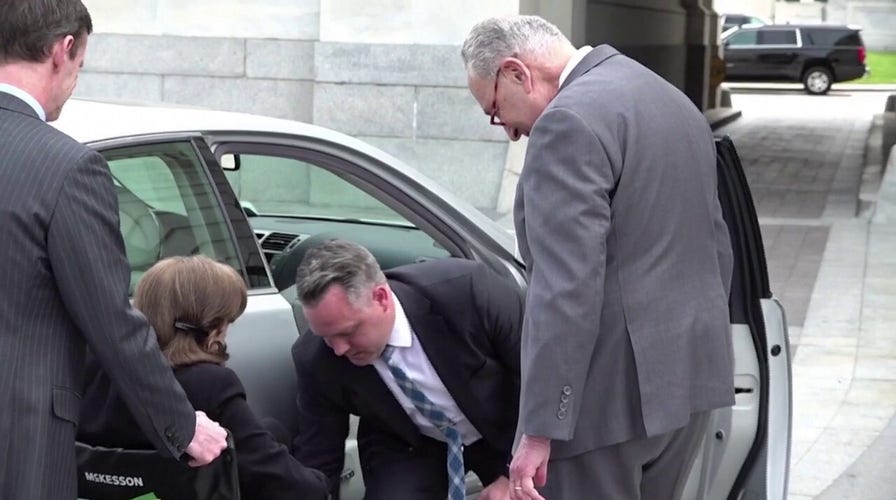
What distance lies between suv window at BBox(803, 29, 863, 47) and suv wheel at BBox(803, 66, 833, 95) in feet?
2.31

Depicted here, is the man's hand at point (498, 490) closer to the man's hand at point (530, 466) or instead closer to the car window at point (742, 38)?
the man's hand at point (530, 466)

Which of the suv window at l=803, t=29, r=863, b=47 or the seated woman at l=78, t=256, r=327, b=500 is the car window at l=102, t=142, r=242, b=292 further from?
the suv window at l=803, t=29, r=863, b=47

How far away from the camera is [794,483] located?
5.55 m

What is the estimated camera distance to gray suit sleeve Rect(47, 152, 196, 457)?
2.55 m

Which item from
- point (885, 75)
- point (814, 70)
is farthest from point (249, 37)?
point (885, 75)

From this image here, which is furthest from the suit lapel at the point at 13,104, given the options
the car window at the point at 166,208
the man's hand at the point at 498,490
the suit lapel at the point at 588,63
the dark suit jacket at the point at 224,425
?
the man's hand at the point at 498,490

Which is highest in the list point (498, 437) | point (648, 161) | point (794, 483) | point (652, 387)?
point (648, 161)

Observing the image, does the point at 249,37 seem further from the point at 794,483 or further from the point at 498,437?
the point at 498,437

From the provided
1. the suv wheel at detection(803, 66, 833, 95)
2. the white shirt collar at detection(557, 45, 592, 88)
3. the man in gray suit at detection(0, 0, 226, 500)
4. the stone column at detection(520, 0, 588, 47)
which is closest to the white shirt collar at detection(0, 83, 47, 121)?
the man in gray suit at detection(0, 0, 226, 500)

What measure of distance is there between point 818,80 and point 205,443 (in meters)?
33.0

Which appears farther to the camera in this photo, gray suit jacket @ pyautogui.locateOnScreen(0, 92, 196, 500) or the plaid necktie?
the plaid necktie

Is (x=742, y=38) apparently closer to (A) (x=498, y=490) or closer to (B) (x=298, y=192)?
(B) (x=298, y=192)

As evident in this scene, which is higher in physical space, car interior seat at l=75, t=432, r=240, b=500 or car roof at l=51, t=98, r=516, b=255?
car roof at l=51, t=98, r=516, b=255

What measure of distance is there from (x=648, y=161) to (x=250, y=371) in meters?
1.31
